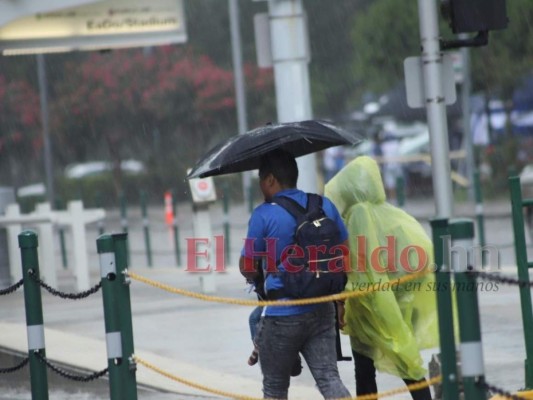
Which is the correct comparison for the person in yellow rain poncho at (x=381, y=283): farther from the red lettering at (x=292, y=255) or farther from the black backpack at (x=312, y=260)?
the red lettering at (x=292, y=255)

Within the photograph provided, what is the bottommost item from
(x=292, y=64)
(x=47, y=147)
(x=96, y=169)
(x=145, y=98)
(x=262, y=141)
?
(x=262, y=141)

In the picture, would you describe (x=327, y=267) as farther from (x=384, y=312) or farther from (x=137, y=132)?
(x=137, y=132)

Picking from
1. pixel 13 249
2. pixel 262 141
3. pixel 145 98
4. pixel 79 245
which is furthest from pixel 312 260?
pixel 145 98

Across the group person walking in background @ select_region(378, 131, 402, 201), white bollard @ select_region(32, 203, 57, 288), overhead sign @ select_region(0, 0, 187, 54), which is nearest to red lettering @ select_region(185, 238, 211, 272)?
white bollard @ select_region(32, 203, 57, 288)

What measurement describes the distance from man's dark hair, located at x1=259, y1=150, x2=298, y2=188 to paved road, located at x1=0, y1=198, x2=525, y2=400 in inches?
99.4

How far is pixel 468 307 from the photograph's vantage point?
5336 millimetres

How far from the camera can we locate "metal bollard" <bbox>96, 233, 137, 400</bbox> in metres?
7.02

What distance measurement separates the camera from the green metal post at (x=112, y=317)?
7020 mm

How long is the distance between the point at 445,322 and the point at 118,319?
2.08 metres

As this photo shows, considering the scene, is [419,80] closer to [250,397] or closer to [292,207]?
[292,207]

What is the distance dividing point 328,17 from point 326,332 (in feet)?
158

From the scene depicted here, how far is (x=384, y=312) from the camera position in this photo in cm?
736

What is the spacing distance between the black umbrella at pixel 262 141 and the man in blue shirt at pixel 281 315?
9 centimetres

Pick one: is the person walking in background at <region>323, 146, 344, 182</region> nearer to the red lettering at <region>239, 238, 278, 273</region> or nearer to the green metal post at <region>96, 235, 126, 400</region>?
the green metal post at <region>96, 235, 126, 400</region>
